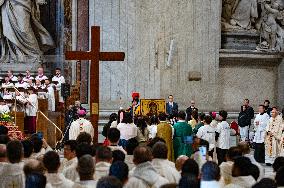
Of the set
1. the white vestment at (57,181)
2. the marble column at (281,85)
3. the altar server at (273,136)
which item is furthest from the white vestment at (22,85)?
the white vestment at (57,181)

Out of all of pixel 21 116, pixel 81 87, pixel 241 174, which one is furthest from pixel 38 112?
pixel 241 174

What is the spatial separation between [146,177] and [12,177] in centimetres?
154

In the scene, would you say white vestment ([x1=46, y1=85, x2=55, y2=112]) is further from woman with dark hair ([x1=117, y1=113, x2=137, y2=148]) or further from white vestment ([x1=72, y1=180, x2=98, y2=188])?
Answer: white vestment ([x1=72, y1=180, x2=98, y2=188])

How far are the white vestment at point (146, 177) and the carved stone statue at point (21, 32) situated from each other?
16.3 m

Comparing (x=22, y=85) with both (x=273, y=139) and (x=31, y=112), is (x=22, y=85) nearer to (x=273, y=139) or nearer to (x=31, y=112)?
(x=31, y=112)

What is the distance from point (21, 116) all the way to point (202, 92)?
6206 mm

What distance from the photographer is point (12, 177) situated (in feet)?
27.0

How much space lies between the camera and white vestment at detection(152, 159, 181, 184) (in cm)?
862

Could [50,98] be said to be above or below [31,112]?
above

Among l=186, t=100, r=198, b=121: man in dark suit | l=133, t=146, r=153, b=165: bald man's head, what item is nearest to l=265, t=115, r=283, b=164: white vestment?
l=186, t=100, r=198, b=121: man in dark suit

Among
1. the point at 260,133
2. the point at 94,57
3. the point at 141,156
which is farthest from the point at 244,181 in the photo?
the point at 260,133

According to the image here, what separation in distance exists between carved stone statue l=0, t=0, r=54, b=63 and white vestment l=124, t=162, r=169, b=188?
1634cm

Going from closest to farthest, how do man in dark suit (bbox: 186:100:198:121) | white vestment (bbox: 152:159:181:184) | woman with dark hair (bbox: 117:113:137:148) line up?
white vestment (bbox: 152:159:181:184) < woman with dark hair (bbox: 117:113:137:148) < man in dark suit (bbox: 186:100:198:121)

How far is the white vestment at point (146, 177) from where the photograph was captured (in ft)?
25.4
